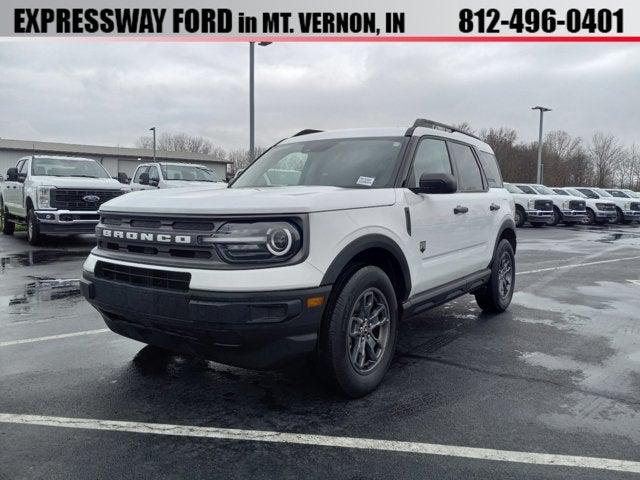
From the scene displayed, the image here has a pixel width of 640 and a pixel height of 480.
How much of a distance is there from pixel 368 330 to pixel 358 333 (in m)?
0.12

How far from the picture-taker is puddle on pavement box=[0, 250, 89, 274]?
9570 millimetres

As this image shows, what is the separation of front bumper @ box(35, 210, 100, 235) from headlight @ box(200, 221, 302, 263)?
919 cm

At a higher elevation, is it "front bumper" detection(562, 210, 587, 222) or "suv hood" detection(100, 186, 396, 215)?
"suv hood" detection(100, 186, 396, 215)

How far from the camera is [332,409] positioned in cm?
356

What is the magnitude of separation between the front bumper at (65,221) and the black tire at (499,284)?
8.46 metres

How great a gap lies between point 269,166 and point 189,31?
478 centimetres

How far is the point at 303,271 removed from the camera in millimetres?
3244

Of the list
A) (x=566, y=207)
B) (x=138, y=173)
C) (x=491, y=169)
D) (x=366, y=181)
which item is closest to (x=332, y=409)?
(x=366, y=181)

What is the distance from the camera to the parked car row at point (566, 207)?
2297 cm

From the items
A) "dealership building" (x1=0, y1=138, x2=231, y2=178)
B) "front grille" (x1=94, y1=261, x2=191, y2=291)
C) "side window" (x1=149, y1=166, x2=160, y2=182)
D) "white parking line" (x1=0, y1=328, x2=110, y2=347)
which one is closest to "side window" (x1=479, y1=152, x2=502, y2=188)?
"front grille" (x1=94, y1=261, x2=191, y2=291)

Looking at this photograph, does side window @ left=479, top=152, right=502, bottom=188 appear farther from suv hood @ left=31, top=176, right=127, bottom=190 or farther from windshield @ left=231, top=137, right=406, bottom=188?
suv hood @ left=31, top=176, right=127, bottom=190

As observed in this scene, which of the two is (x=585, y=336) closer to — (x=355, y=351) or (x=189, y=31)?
(x=355, y=351)

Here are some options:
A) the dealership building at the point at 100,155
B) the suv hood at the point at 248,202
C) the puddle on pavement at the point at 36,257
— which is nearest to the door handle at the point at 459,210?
the suv hood at the point at 248,202

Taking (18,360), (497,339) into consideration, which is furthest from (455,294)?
(18,360)
